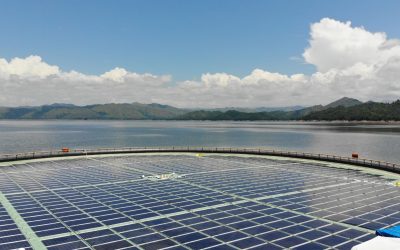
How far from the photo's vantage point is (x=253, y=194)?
4919cm

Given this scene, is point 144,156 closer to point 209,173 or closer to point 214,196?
point 209,173

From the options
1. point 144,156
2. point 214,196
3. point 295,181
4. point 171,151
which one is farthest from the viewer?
point 171,151

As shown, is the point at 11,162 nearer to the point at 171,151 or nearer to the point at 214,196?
the point at 171,151

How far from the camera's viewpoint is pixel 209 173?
68.2 m

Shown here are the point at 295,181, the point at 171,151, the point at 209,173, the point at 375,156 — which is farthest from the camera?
the point at 375,156

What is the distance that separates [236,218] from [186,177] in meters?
26.1

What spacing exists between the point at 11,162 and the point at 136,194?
49.3 meters

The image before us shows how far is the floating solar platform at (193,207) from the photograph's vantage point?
104 feet

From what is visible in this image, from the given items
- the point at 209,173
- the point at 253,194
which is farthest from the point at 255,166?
the point at 253,194

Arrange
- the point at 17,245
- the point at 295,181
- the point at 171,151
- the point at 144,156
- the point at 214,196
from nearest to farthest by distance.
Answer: the point at 17,245
the point at 214,196
the point at 295,181
the point at 144,156
the point at 171,151

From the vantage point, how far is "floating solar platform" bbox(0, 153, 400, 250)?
1246 inches

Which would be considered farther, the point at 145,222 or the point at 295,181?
the point at 295,181

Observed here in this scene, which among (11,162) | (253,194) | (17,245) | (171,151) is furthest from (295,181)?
(11,162)

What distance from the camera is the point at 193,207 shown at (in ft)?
139
